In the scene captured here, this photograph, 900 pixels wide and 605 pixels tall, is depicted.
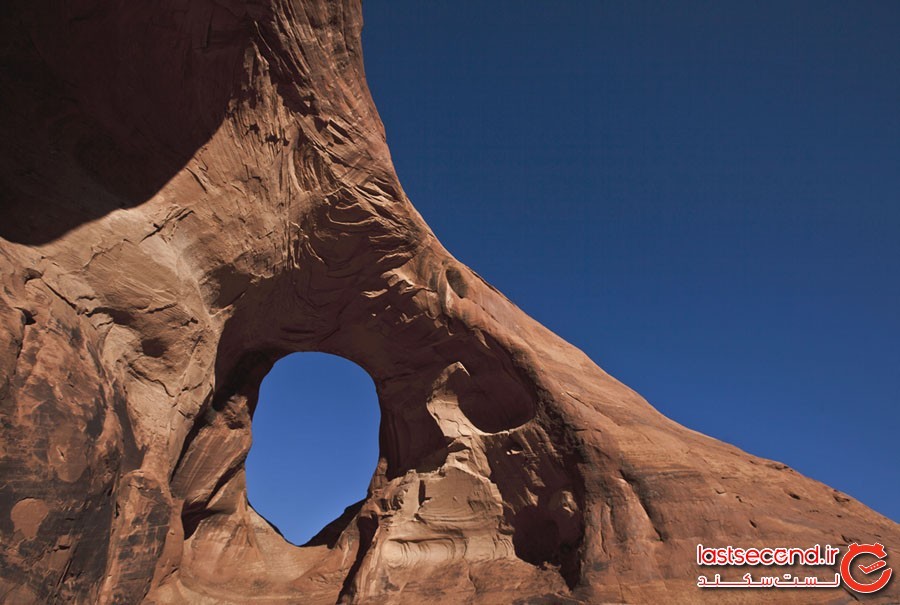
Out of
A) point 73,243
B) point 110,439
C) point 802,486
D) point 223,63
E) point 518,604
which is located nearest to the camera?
point 110,439

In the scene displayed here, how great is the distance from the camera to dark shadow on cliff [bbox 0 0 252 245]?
292 inches

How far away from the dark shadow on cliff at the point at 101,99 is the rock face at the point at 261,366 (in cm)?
3

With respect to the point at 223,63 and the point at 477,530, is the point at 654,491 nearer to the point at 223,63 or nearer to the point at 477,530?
the point at 477,530

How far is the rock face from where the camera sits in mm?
6562

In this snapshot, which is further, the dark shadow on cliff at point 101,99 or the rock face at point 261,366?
the dark shadow on cliff at point 101,99

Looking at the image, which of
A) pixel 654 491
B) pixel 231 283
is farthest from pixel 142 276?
pixel 654 491

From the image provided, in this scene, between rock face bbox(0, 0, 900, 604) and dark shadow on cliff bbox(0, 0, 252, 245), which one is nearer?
rock face bbox(0, 0, 900, 604)

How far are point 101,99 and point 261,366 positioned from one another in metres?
6.00

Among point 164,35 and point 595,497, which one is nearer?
point 164,35

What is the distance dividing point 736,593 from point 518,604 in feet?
10.3

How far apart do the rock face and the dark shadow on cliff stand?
0.03m

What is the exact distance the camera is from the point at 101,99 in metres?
8.19

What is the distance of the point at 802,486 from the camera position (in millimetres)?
10875

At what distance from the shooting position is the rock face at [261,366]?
6.56 meters
